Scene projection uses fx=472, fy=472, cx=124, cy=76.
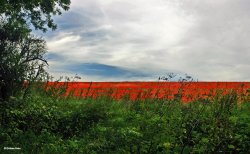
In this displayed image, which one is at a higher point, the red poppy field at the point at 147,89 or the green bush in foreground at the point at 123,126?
the red poppy field at the point at 147,89

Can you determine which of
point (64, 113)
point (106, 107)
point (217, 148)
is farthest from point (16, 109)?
point (217, 148)

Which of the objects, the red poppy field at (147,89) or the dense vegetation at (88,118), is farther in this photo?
the red poppy field at (147,89)

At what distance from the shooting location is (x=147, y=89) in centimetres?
2000

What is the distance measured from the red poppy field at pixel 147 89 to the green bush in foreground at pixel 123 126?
77cm

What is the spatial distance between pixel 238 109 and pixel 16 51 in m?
11.0

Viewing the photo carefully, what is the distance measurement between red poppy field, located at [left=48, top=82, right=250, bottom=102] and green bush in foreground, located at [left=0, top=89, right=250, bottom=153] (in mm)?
774

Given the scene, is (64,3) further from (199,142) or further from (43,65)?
(199,142)

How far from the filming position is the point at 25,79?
68.0 ft

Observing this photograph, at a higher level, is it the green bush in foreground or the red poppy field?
the red poppy field

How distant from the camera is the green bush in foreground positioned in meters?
11.0

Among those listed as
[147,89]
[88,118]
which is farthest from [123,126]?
[147,89]

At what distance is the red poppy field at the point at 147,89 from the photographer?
17672 mm

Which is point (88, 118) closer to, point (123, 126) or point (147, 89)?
point (123, 126)

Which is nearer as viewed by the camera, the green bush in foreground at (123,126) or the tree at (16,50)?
the green bush in foreground at (123,126)
